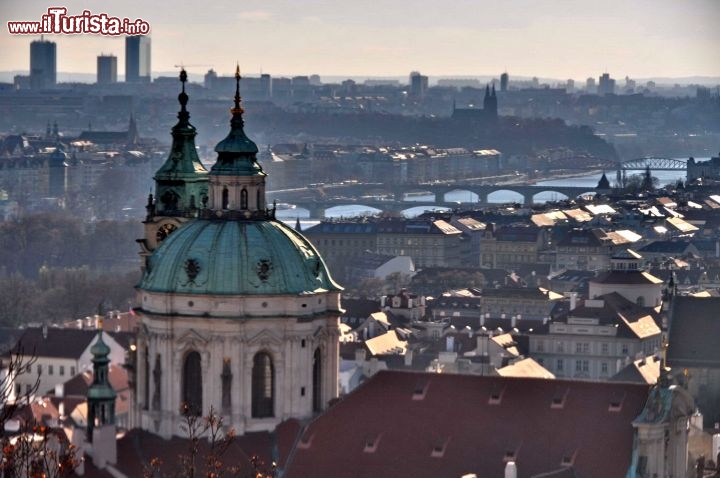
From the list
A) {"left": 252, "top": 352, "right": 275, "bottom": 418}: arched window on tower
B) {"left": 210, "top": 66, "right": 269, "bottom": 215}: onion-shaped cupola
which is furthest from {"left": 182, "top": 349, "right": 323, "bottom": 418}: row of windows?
{"left": 210, "top": 66, "right": 269, "bottom": 215}: onion-shaped cupola

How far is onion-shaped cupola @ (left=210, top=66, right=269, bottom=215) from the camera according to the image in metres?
39.1

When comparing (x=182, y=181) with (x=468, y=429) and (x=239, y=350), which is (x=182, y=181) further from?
(x=468, y=429)

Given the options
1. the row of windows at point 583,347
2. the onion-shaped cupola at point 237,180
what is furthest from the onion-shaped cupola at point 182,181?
the row of windows at point 583,347

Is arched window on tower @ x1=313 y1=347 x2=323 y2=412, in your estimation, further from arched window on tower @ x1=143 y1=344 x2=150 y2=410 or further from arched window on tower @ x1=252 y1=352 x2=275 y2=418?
arched window on tower @ x1=143 y1=344 x2=150 y2=410

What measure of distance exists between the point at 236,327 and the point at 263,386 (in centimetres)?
88

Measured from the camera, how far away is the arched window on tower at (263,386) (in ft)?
125

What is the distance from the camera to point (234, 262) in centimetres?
3831

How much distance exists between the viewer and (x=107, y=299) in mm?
84000

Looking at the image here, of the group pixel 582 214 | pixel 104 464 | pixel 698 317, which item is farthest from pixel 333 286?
pixel 582 214

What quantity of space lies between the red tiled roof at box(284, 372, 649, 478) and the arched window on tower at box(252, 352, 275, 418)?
90cm

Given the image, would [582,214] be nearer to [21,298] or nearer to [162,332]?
[21,298]

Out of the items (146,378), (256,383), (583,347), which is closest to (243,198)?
(256,383)

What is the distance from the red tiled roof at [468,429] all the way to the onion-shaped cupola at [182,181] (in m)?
6.13

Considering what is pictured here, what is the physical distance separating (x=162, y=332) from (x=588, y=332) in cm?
3241
